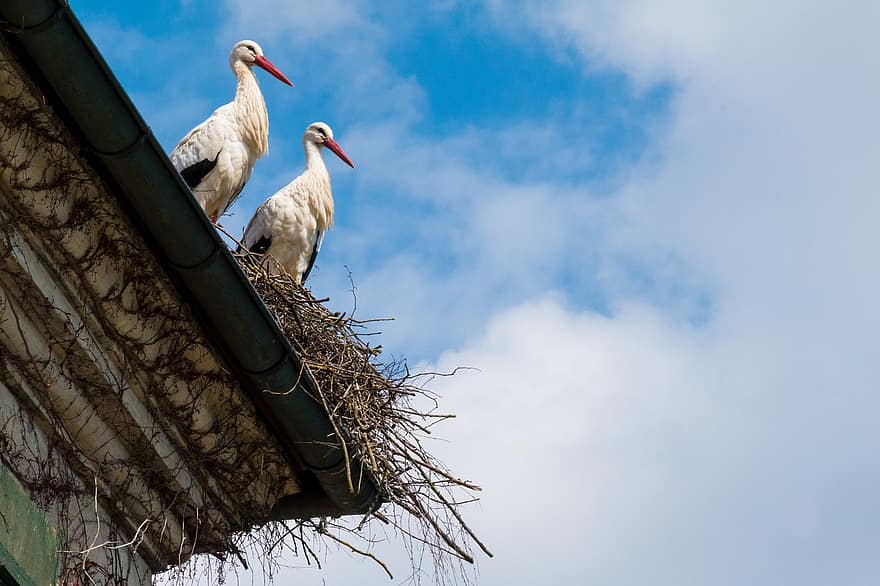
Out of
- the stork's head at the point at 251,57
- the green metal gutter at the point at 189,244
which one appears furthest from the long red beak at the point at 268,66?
the green metal gutter at the point at 189,244

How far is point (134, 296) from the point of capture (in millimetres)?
4227

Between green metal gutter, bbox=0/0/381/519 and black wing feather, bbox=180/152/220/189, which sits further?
black wing feather, bbox=180/152/220/189

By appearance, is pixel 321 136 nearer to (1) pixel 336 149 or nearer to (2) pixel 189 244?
(1) pixel 336 149

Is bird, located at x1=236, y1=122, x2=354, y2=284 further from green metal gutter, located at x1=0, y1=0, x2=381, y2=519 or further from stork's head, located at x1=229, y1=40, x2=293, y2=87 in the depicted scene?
green metal gutter, located at x1=0, y1=0, x2=381, y2=519

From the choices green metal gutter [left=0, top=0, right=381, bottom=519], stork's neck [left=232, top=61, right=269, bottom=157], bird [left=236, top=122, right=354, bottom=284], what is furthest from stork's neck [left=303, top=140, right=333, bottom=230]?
green metal gutter [left=0, top=0, right=381, bottom=519]

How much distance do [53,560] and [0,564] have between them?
0.45 metres

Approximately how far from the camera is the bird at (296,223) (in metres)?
8.61

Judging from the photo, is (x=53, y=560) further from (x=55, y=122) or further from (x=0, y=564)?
(x=55, y=122)

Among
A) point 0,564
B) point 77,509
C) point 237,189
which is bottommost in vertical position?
point 0,564

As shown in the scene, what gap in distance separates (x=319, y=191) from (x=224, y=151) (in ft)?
3.20

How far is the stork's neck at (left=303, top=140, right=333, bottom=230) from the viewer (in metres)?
8.86

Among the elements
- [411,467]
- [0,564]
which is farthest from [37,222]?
[411,467]

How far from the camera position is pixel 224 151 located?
8.11m

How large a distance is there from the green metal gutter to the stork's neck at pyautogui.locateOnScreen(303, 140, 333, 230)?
3923mm
